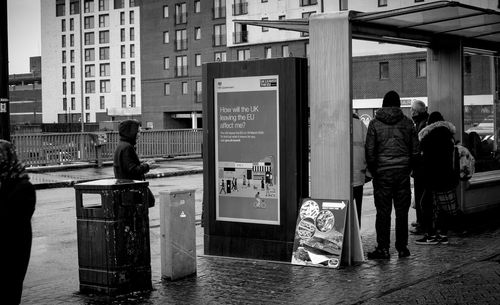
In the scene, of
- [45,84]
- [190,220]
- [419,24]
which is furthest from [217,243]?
[45,84]

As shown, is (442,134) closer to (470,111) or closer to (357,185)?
(357,185)

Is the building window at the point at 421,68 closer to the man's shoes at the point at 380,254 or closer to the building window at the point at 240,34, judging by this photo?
the building window at the point at 240,34

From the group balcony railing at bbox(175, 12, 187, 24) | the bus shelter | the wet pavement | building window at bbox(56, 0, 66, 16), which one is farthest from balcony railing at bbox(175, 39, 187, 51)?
the wet pavement

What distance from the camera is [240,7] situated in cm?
7231

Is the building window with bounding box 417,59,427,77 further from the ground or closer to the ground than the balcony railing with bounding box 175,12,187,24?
closer to the ground

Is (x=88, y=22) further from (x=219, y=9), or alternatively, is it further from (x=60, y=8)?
(x=219, y=9)

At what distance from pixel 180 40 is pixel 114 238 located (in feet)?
258

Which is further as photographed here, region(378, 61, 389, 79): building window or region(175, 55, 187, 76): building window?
region(175, 55, 187, 76): building window

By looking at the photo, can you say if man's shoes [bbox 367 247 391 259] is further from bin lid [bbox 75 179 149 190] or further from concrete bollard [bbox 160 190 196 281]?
bin lid [bbox 75 179 149 190]

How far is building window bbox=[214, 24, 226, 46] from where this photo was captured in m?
80.7

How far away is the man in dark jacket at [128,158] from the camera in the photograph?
961 centimetres

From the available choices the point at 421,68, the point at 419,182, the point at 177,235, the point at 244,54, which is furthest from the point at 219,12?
the point at 177,235

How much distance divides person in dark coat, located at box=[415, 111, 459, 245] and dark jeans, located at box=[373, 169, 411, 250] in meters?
1.23

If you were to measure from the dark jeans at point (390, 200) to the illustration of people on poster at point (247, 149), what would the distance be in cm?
128
